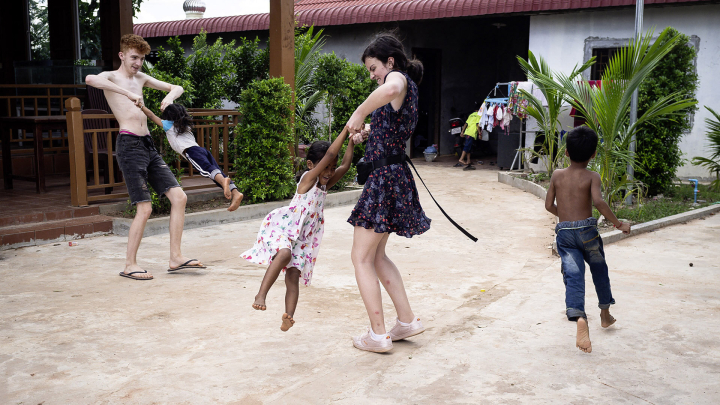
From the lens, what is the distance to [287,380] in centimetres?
336

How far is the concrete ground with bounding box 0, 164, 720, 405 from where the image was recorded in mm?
3227

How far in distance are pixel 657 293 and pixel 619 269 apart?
750 millimetres

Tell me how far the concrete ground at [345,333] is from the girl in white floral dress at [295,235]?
36cm

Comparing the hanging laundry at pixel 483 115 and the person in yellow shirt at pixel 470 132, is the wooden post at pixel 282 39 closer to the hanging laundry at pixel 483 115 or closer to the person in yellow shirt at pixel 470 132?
the hanging laundry at pixel 483 115

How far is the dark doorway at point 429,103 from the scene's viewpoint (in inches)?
616

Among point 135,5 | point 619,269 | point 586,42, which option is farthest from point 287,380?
point 135,5

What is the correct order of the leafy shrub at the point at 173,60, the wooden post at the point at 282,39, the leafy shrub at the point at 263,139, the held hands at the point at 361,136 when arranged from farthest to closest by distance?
the leafy shrub at the point at 173,60
the wooden post at the point at 282,39
the leafy shrub at the point at 263,139
the held hands at the point at 361,136

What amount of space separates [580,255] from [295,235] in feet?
5.79

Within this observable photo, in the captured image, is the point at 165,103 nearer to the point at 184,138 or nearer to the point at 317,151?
the point at 184,138

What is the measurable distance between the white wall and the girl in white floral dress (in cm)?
948

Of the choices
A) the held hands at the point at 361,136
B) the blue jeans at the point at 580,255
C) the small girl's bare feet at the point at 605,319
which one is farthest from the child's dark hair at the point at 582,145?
the held hands at the point at 361,136

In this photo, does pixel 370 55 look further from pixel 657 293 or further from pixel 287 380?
pixel 657 293

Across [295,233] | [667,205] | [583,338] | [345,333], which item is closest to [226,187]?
[295,233]

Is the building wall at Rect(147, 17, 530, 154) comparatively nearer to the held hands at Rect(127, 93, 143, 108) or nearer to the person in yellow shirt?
the person in yellow shirt
